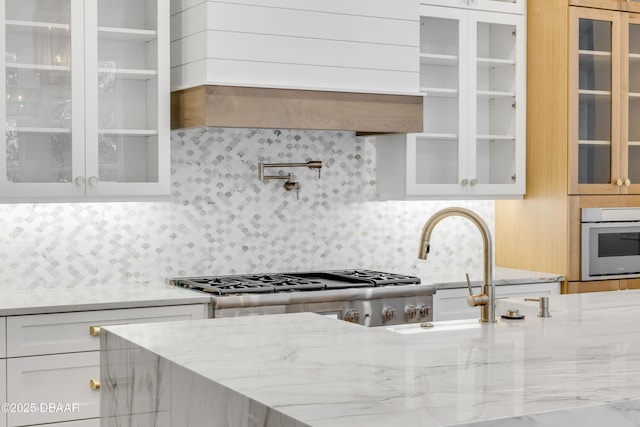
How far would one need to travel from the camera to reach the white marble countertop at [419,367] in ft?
4.90

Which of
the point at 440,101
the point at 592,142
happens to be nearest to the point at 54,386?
the point at 440,101

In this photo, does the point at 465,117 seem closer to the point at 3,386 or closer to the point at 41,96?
the point at 41,96

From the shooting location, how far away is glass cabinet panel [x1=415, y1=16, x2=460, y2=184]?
4742mm

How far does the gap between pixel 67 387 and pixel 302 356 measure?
1.90 metres

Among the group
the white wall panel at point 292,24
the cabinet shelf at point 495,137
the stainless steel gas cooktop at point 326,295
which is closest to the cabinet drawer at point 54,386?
the stainless steel gas cooktop at point 326,295

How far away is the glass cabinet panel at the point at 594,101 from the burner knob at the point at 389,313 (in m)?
1.39

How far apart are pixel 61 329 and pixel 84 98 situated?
1.05 m

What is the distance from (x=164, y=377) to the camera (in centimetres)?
196

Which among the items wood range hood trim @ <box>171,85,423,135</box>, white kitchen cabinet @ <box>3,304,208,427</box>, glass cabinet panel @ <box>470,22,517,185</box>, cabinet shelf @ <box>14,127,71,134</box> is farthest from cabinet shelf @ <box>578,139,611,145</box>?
cabinet shelf @ <box>14,127,71,134</box>

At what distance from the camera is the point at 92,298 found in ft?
12.2

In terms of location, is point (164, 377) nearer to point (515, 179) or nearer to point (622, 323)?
point (622, 323)

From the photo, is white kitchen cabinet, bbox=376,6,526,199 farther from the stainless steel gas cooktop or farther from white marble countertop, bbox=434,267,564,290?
the stainless steel gas cooktop

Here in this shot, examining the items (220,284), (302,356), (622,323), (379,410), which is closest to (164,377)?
(302,356)

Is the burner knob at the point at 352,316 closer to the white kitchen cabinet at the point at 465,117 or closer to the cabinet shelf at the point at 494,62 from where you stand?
the white kitchen cabinet at the point at 465,117
